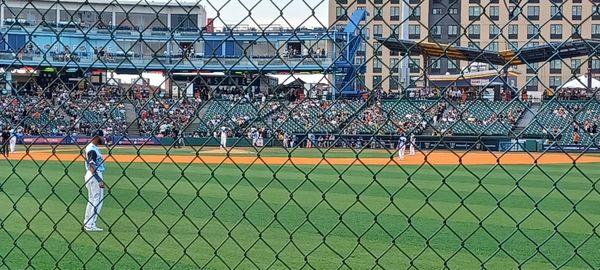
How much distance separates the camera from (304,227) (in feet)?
32.9

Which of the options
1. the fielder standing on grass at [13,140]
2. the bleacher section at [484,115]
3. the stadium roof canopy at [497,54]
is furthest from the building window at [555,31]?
the stadium roof canopy at [497,54]

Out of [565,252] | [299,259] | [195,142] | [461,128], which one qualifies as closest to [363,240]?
[299,259]

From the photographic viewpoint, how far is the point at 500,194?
1497 centimetres

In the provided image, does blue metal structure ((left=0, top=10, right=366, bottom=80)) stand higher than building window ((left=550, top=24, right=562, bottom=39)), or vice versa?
blue metal structure ((left=0, top=10, right=366, bottom=80))

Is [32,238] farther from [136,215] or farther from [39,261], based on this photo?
[136,215]

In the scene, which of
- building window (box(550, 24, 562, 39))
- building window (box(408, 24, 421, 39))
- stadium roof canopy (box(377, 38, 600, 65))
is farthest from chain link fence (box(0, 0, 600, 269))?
building window (box(550, 24, 562, 39))

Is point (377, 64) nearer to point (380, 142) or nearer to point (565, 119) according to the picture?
point (565, 119)

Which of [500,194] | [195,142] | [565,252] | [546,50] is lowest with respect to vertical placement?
[195,142]

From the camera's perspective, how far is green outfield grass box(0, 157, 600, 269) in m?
5.85

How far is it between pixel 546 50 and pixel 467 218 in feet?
22.2

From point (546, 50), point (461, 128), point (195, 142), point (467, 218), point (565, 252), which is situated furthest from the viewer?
point (195, 142)

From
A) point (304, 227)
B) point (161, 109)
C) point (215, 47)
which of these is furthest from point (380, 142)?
point (161, 109)

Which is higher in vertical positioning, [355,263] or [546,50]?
[546,50]

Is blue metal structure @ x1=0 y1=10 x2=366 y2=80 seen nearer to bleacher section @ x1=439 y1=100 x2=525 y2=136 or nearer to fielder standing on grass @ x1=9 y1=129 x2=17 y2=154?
fielder standing on grass @ x1=9 y1=129 x2=17 y2=154
